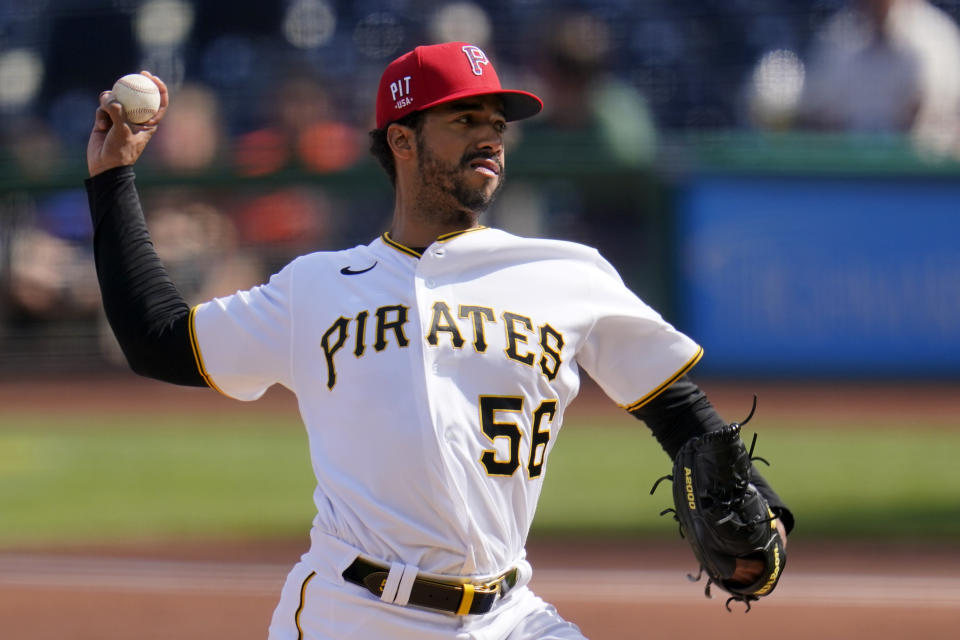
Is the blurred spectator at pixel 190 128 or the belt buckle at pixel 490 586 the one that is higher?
the blurred spectator at pixel 190 128

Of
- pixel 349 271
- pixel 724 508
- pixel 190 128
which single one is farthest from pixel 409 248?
pixel 190 128

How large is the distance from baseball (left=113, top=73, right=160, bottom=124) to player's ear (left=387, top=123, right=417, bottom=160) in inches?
20.0

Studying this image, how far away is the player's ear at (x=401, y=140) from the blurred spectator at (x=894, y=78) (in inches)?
367

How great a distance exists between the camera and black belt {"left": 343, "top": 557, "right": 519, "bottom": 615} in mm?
2582

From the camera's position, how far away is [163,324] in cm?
279

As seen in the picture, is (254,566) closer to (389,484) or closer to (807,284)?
(389,484)

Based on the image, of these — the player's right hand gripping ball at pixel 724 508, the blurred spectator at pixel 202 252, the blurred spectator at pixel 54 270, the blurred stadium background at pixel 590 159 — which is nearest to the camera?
the player's right hand gripping ball at pixel 724 508

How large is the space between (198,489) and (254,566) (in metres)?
2.42

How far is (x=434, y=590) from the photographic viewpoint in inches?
102

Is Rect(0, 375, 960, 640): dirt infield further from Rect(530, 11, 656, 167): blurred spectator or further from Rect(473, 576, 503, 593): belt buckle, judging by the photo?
Rect(530, 11, 656, 167): blurred spectator

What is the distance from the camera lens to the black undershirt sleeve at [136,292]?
9.14ft

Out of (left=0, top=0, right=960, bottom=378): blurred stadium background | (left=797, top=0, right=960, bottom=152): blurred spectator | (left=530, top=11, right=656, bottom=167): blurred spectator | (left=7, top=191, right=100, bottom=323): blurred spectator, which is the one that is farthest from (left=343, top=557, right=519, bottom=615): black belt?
(left=7, top=191, right=100, bottom=323): blurred spectator

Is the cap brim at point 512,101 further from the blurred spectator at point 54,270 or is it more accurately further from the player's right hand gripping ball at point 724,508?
the blurred spectator at point 54,270

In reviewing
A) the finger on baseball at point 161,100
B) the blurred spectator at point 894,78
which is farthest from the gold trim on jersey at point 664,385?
the blurred spectator at point 894,78
